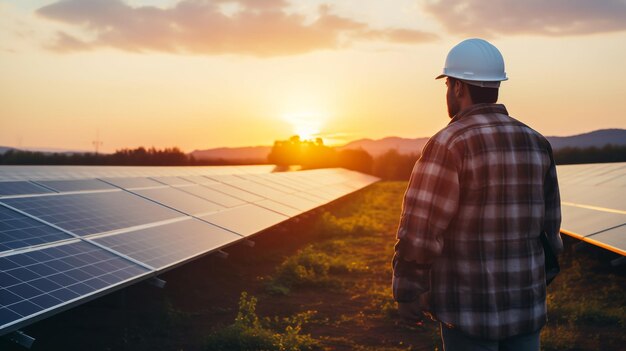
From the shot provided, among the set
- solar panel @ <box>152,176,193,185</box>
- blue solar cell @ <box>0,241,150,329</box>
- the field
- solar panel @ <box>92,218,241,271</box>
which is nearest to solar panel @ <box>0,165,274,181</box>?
solar panel @ <box>152,176,193,185</box>

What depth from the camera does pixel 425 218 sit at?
8.64 ft

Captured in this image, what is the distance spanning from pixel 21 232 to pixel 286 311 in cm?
388

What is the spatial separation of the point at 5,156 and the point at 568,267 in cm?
3690

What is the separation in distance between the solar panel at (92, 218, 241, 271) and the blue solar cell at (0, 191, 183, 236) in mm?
393

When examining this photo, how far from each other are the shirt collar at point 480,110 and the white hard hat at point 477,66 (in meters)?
0.12

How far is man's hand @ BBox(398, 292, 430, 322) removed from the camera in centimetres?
271

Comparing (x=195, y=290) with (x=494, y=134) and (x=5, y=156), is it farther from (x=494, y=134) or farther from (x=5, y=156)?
(x=5, y=156)

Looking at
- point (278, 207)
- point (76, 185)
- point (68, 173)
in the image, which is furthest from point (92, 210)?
point (278, 207)

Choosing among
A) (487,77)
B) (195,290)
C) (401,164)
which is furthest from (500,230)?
(401,164)

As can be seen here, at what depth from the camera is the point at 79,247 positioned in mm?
6805

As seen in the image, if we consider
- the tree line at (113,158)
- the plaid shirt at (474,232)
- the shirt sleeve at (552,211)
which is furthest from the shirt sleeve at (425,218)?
the tree line at (113,158)

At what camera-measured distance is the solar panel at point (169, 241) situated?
7103 mm

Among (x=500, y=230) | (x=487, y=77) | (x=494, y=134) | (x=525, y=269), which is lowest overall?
(x=525, y=269)

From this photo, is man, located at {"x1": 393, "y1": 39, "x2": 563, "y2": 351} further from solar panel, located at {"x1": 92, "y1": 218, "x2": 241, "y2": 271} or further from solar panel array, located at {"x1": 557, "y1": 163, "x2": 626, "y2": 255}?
Answer: solar panel array, located at {"x1": 557, "y1": 163, "x2": 626, "y2": 255}
